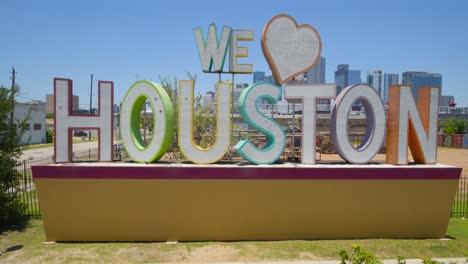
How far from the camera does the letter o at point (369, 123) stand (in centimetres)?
1054

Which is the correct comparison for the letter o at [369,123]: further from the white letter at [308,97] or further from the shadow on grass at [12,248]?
the shadow on grass at [12,248]

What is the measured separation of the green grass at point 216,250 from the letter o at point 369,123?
2890 mm

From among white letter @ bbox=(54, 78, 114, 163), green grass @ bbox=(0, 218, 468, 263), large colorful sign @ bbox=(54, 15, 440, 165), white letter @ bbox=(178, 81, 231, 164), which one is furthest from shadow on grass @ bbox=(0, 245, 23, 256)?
white letter @ bbox=(178, 81, 231, 164)

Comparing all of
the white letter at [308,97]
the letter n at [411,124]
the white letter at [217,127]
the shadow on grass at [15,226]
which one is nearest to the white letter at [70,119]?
the white letter at [217,127]

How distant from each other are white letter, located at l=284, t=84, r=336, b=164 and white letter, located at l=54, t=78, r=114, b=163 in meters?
5.83

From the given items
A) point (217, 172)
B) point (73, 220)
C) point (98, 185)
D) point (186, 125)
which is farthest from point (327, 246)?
point (73, 220)

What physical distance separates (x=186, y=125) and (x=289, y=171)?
11.8 feet

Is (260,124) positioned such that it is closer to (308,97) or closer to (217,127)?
(217,127)

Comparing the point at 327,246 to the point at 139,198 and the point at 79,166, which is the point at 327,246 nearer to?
the point at 139,198

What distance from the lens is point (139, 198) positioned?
10227mm

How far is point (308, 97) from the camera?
1056cm

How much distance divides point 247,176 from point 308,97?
3.26m

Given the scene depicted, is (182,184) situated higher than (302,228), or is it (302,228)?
(182,184)

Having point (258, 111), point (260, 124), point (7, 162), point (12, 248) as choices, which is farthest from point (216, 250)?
point (7, 162)
